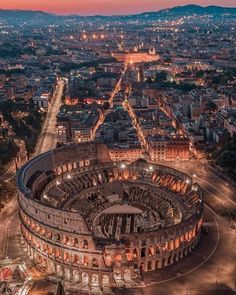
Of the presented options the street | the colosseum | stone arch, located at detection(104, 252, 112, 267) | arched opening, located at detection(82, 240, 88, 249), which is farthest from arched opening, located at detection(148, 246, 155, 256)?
the street

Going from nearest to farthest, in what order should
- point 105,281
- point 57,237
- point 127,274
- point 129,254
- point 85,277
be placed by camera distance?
point 105,281 < point 127,274 < point 85,277 < point 129,254 < point 57,237

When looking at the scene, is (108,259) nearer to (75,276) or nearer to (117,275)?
(117,275)

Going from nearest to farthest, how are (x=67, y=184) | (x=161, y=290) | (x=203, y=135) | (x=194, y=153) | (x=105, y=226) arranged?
1. (x=161, y=290)
2. (x=105, y=226)
3. (x=67, y=184)
4. (x=194, y=153)
5. (x=203, y=135)

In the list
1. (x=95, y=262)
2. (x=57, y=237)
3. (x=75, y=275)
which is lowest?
(x=75, y=275)

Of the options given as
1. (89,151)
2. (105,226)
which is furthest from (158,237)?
(89,151)

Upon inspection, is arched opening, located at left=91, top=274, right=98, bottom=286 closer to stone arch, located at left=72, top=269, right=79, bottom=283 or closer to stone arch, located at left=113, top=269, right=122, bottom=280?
stone arch, located at left=72, top=269, right=79, bottom=283

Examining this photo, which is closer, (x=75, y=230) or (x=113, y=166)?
(x=75, y=230)

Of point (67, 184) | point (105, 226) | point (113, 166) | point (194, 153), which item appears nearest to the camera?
Answer: point (105, 226)

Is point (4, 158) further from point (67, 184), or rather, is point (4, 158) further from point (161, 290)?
point (161, 290)

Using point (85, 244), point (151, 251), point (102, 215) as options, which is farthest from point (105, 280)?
point (102, 215)
